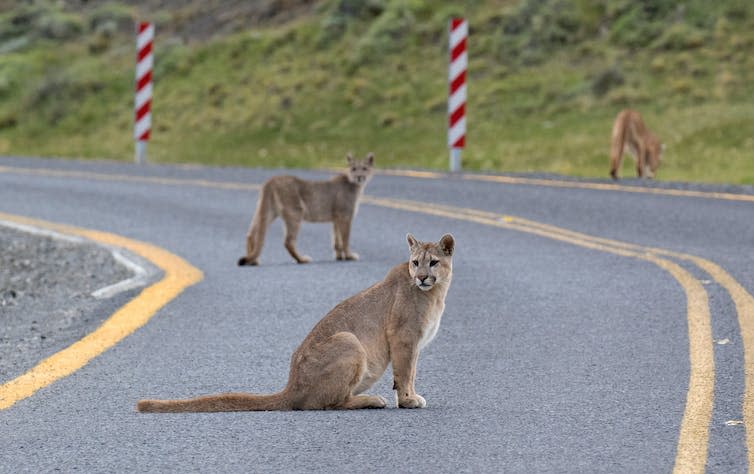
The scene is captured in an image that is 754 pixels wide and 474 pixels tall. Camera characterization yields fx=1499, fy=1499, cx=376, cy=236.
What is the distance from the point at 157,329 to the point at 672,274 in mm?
4090

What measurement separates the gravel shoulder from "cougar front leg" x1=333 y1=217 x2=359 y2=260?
69.5 inches

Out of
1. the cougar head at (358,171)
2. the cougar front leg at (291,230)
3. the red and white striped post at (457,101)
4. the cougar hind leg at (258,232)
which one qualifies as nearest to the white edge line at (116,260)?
the cougar hind leg at (258,232)

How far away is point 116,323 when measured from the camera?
30.0 feet

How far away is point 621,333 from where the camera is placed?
858 cm

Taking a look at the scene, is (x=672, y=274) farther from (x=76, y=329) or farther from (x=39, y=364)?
(x=39, y=364)

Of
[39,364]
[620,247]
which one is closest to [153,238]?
[620,247]

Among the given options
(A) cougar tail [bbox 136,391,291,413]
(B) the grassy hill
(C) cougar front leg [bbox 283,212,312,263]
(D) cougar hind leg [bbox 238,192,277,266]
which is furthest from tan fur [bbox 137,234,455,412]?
(B) the grassy hill

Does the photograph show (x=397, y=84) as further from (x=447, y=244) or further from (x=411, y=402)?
(x=411, y=402)

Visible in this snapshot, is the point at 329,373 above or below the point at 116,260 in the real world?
above

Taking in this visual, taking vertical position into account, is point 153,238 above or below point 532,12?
below

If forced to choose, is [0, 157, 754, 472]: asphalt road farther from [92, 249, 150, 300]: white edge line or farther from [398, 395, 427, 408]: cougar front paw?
[92, 249, 150, 300]: white edge line

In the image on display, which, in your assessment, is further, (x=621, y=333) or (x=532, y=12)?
(x=532, y=12)

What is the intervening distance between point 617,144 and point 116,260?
8.47 metres

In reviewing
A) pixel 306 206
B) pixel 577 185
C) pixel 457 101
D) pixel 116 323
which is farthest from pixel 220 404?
pixel 457 101
